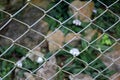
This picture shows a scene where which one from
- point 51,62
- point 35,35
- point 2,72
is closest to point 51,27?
point 35,35

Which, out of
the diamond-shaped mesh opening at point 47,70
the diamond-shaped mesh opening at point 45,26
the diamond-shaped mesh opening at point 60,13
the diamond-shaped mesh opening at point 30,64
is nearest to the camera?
the diamond-shaped mesh opening at point 47,70

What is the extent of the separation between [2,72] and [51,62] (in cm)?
37

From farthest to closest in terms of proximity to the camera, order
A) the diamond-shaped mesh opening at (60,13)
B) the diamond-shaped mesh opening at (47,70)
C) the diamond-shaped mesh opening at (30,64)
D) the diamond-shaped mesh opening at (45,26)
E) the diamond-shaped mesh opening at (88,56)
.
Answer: the diamond-shaped mesh opening at (60,13) < the diamond-shaped mesh opening at (45,26) < the diamond-shaped mesh opening at (88,56) < the diamond-shaped mesh opening at (30,64) < the diamond-shaped mesh opening at (47,70)

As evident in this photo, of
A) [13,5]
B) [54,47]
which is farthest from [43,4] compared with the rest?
[54,47]

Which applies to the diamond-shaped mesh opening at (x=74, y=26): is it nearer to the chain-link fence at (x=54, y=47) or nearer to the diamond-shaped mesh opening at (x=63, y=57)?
the chain-link fence at (x=54, y=47)

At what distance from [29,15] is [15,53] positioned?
368 millimetres

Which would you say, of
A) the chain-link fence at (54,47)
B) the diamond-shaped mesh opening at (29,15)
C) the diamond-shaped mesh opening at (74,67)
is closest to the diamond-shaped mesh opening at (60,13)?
the chain-link fence at (54,47)

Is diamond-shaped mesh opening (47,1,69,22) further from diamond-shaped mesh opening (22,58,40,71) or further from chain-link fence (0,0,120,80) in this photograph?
diamond-shaped mesh opening (22,58,40,71)

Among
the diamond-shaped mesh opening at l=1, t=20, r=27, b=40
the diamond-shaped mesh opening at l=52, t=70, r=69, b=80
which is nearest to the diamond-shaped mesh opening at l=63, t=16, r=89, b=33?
the diamond-shaped mesh opening at l=1, t=20, r=27, b=40

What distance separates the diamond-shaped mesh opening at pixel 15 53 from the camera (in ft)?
9.18

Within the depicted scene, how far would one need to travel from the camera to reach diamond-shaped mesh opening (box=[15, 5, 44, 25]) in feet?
9.75

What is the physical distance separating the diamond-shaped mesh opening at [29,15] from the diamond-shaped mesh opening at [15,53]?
260 mm

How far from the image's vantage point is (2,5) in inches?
114

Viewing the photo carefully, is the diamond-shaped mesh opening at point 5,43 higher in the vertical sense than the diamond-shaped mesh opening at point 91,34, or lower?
higher
